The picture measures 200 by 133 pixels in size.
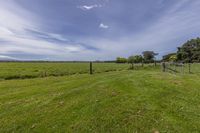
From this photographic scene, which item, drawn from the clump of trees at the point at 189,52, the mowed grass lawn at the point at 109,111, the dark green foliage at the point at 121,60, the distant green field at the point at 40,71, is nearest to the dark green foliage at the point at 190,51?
the clump of trees at the point at 189,52

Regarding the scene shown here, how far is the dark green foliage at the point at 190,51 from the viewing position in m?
90.6

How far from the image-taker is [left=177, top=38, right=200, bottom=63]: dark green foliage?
90625mm

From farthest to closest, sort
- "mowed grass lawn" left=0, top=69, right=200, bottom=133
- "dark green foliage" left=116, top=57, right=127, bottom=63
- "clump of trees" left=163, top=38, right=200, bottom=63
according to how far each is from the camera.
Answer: "dark green foliage" left=116, top=57, right=127, bottom=63 → "clump of trees" left=163, top=38, right=200, bottom=63 → "mowed grass lawn" left=0, top=69, right=200, bottom=133

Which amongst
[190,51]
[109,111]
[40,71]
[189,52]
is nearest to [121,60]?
[189,52]

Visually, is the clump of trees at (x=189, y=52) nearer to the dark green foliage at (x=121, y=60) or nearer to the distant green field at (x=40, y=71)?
the dark green foliage at (x=121, y=60)

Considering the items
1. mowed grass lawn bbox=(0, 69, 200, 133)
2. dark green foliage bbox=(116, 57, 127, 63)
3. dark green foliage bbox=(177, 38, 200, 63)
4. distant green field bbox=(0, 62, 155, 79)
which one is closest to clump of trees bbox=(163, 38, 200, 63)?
dark green foliage bbox=(177, 38, 200, 63)

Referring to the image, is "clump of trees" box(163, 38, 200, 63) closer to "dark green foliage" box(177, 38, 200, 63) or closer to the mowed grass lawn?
"dark green foliage" box(177, 38, 200, 63)

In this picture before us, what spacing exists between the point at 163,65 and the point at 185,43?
9067cm

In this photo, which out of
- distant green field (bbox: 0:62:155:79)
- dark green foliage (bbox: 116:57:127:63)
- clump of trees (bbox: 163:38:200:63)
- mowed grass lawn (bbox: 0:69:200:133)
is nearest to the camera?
mowed grass lawn (bbox: 0:69:200:133)

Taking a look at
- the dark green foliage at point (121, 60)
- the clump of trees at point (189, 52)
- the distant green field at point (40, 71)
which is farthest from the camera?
the dark green foliage at point (121, 60)

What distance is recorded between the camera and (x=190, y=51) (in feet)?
311

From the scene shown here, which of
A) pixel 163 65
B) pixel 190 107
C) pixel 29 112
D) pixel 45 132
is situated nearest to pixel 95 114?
pixel 45 132

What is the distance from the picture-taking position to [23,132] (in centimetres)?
591

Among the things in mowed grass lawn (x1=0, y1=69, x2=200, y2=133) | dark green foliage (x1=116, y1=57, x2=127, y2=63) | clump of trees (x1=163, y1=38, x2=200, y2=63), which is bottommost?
mowed grass lawn (x1=0, y1=69, x2=200, y2=133)
